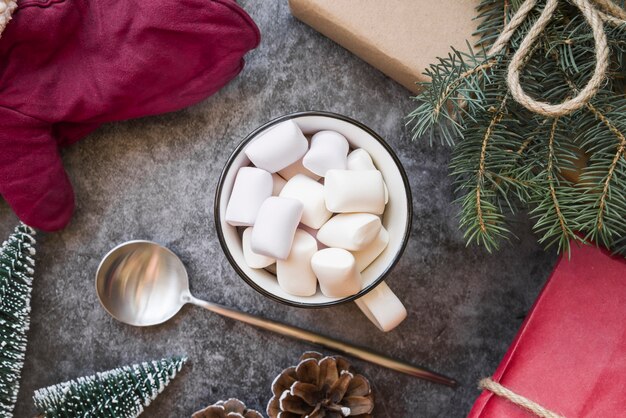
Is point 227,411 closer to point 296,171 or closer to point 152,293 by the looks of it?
point 152,293

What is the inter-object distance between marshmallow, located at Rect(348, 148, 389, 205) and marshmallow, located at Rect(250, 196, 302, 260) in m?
0.10

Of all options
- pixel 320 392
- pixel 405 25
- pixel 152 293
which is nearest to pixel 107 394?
pixel 152 293

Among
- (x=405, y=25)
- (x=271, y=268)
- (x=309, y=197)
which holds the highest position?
(x=405, y=25)

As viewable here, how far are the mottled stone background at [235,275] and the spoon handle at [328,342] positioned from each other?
25mm

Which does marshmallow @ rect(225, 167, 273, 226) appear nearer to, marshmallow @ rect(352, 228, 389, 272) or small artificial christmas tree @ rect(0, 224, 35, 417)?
marshmallow @ rect(352, 228, 389, 272)

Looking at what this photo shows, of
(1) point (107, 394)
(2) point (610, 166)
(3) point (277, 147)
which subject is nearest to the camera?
(2) point (610, 166)

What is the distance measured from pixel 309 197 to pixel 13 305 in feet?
1.53

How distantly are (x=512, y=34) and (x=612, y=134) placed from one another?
0.16m

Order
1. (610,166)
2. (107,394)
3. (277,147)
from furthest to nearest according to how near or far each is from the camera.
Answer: (107,394)
(277,147)
(610,166)

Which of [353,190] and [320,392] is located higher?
[353,190]

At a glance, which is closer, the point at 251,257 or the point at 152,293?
the point at 251,257

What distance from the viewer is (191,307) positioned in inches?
37.5

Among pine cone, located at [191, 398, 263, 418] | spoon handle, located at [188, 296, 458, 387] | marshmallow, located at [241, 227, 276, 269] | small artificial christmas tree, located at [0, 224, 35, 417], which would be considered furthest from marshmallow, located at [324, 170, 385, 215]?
small artificial christmas tree, located at [0, 224, 35, 417]

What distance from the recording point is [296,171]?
2.77ft
